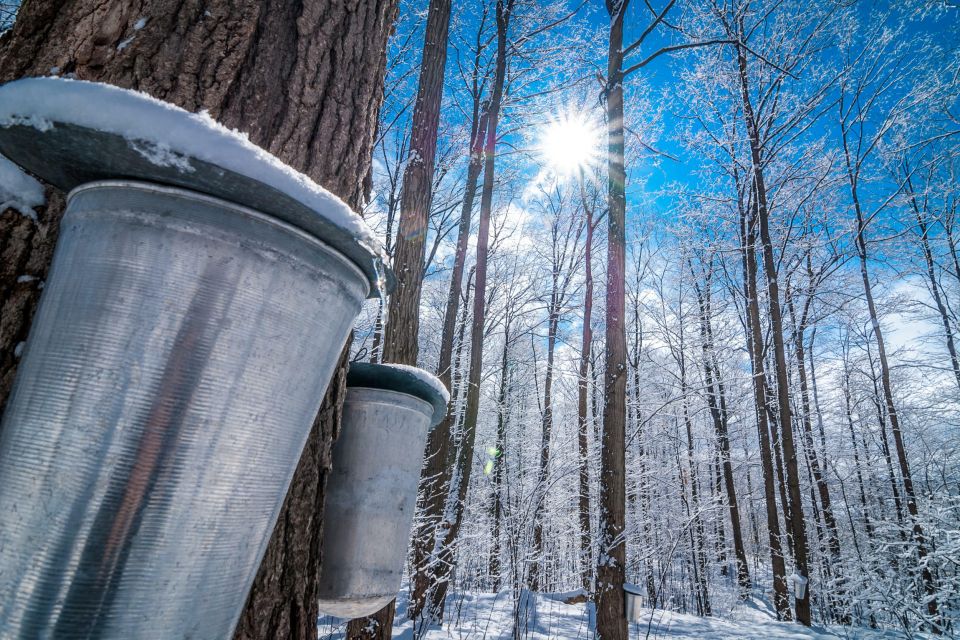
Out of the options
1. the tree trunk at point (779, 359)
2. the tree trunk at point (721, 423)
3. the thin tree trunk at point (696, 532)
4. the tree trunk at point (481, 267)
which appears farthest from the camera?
the thin tree trunk at point (696, 532)

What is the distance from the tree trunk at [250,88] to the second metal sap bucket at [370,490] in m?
0.09

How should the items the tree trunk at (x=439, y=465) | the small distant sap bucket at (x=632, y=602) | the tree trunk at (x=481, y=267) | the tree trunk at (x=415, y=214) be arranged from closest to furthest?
1. the tree trunk at (x=415, y=214)
2. the small distant sap bucket at (x=632, y=602)
3. the tree trunk at (x=439, y=465)
4. the tree trunk at (x=481, y=267)

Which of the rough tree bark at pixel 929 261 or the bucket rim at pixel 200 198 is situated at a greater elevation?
the rough tree bark at pixel 929 261

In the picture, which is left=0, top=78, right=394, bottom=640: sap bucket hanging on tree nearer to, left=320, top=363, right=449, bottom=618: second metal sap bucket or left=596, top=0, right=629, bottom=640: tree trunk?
left=320, top=363, right=449, bottom=618: second metal sap bucket

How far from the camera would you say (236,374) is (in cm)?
63

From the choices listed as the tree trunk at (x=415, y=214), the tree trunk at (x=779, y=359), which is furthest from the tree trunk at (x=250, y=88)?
the tree trunk at (x=779, y=359)

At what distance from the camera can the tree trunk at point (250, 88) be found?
0.93 m

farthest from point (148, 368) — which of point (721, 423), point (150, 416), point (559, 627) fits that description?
point (721, 423)

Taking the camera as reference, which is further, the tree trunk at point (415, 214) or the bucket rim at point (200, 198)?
the tree trunk at point (415, 214)

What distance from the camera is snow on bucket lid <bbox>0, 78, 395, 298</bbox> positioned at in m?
0.56

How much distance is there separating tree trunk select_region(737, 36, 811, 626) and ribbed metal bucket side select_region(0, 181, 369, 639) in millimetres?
9867

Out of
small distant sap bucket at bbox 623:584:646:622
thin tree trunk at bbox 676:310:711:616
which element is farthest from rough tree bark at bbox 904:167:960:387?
small distant sap bucket at bbox 623:584:646:622

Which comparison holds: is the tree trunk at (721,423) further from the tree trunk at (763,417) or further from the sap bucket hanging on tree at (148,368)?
the sap bucket hanging on tree at (148,368)

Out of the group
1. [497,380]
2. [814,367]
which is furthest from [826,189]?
[497,380]
